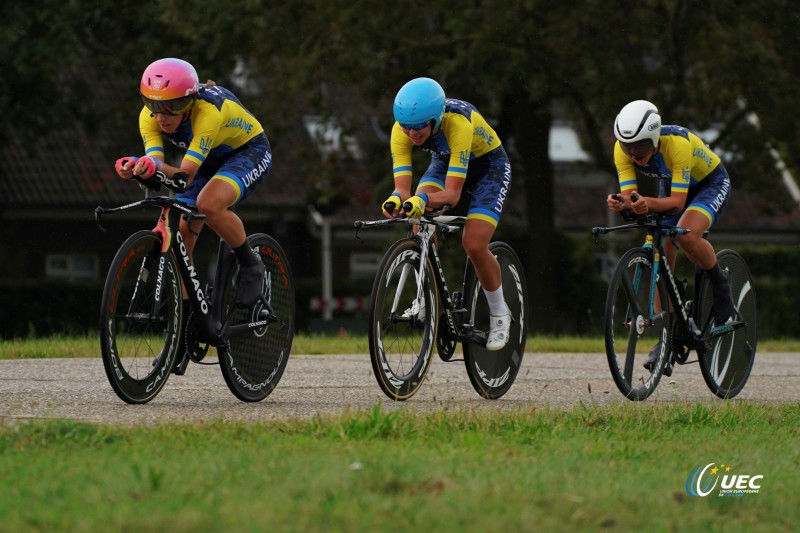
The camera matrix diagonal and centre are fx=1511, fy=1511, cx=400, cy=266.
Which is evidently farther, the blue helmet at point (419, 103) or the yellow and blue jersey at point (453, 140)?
the yellow and blue jersey at point (453, 140)

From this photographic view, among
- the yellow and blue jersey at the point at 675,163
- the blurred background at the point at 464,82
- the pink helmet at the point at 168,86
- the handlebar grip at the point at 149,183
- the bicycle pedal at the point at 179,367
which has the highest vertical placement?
the blurred background at the point at 464,82

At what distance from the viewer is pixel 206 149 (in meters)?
7.75

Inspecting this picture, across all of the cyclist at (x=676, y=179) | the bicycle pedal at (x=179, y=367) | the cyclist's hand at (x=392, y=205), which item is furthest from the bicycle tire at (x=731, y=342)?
the bicycle pedal at (x=179, y=367)

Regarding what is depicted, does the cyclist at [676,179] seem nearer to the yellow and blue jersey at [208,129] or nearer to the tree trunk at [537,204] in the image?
the yellow and blue jersey at [208,129]

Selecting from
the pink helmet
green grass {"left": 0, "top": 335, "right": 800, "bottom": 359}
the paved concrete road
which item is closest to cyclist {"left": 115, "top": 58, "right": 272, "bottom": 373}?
the pink helmet

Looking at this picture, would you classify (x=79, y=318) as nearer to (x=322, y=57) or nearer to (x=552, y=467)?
(x=322, y=57)

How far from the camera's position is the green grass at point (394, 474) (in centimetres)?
450

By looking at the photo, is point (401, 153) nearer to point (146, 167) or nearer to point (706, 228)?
point (146, 167)

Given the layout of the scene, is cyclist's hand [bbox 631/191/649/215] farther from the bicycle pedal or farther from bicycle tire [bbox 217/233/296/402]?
the bicycle pedal

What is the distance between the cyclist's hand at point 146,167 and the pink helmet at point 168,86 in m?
0.38

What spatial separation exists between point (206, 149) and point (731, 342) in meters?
4.07

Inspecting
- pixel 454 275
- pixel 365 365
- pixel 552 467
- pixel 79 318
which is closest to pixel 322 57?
pixel 454 275

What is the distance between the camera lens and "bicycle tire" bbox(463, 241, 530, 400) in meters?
8.88

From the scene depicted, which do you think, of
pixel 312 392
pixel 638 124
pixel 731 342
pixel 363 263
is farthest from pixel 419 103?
pixel 363 263
